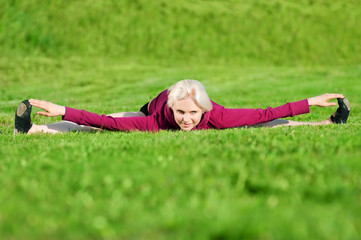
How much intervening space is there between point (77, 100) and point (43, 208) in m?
16.9

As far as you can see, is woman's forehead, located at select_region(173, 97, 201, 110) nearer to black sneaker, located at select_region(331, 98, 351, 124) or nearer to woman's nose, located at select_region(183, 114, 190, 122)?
woman's nose, located at select_region(183, 114, 190, 122)

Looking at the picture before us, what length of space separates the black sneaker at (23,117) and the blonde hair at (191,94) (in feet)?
9.20

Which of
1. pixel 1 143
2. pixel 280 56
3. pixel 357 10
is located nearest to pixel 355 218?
pixel 1 143

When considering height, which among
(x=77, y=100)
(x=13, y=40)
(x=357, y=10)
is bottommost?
(x=77, y=100)

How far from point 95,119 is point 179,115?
67.2 inches

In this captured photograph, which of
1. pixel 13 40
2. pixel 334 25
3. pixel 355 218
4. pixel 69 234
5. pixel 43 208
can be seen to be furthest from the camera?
pixel 334 25

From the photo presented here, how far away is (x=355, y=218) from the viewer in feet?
11.7

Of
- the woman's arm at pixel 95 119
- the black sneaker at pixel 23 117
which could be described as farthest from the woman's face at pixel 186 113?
the black sneaker at pixel 23 117

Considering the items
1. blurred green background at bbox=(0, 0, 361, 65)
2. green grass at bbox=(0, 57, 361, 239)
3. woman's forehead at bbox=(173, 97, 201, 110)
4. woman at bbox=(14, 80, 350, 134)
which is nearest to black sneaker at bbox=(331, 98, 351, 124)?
woman at bbox=(14, 80, 350, 134)

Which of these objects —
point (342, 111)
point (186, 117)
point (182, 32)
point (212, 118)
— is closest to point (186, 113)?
point (186, 117)

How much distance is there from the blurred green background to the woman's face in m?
24.7

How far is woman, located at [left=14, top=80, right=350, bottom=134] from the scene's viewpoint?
→ 28.5 feet

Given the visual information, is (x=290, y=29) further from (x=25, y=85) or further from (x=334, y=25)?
(x=25, y=85)

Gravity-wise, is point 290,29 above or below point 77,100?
above
